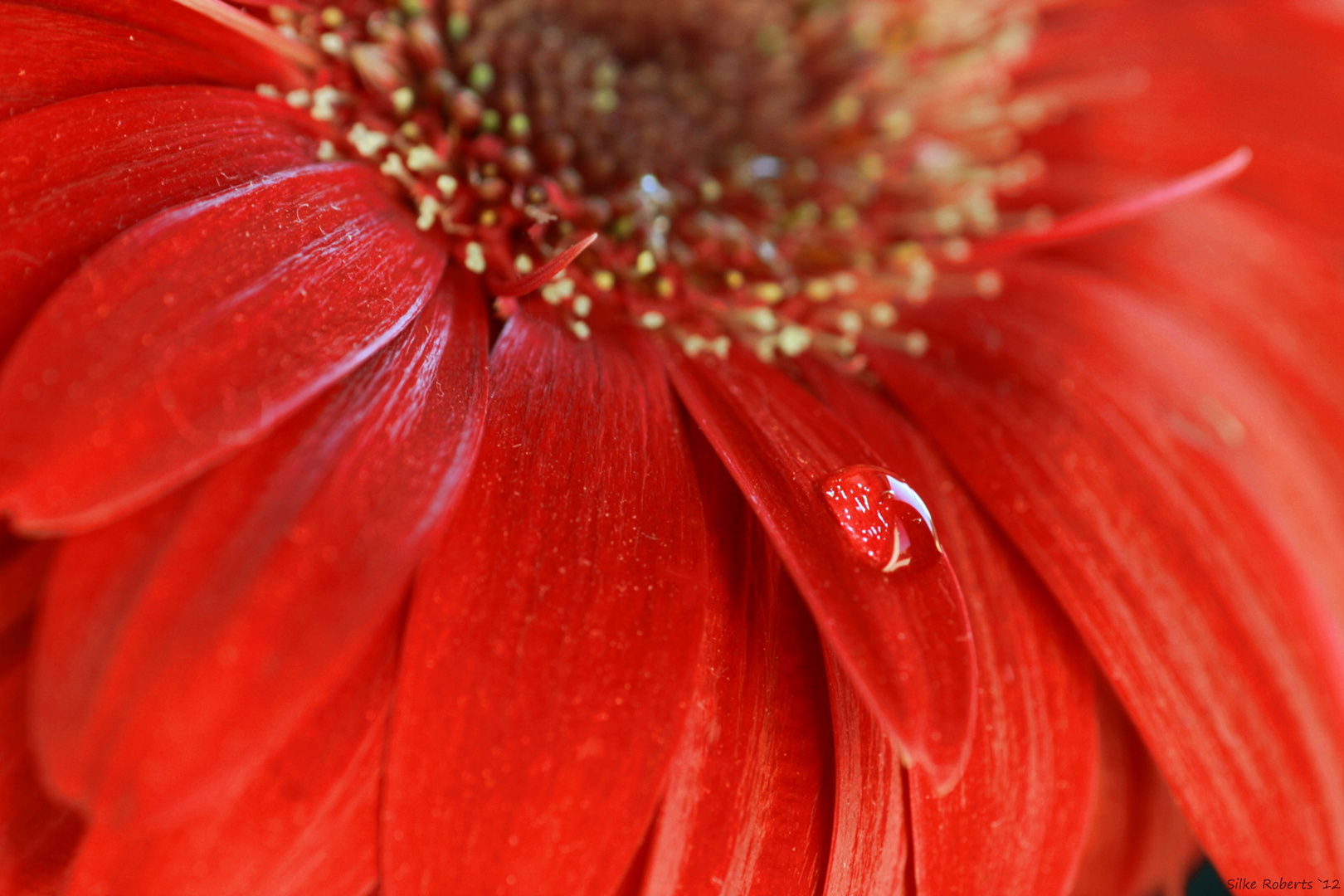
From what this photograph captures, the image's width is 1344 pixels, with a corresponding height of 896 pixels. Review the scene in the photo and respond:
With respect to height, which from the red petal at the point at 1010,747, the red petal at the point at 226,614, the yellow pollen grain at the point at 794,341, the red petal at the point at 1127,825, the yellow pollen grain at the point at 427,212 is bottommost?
the red petal at the point at 1127,825

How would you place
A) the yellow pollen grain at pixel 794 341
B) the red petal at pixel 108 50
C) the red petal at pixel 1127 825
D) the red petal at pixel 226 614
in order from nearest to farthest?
the red petal at pixel 226 614 → the red petal at pixel 108 50 → the red petal at pixel 1127 825 → the yellow pollen grain at pixel 794 341

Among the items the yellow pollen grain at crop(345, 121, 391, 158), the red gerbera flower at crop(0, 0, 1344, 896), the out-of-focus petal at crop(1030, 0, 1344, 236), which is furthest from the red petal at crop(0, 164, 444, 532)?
the out-of-focus petal at crop(1030, 0, 1344, 236)

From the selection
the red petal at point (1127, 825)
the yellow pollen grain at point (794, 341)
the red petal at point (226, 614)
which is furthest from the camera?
the yellow pollen grain at point (794, 341)

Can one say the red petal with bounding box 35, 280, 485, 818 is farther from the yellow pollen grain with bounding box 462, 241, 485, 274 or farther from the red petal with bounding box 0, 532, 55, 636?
the yellow pollen grain with bounding box 462, 241, 485, 274

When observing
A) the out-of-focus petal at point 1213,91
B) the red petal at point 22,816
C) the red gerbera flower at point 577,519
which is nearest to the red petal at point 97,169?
the red gerbera flower at point 577,519

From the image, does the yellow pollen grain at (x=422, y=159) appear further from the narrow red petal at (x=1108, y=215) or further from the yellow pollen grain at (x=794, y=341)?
the narrow red petal at (x=1108, y=215)

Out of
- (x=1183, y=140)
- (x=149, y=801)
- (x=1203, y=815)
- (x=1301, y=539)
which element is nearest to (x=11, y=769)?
(x=149, y=801)

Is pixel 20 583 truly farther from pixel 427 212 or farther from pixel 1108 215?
pixel 1108 215
